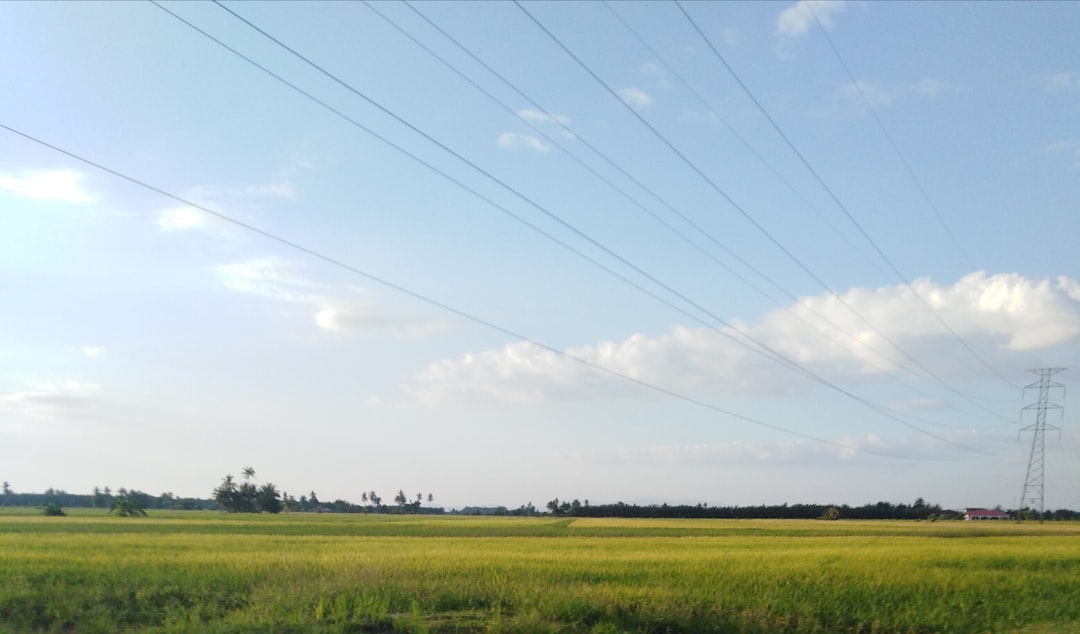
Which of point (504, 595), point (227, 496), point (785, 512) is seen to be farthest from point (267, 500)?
point (504, 595)

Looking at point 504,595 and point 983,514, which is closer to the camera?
point 504,595

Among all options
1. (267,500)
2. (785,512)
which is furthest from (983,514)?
(267,500)

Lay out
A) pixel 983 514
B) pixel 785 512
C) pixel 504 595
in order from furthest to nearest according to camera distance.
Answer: pixel 983 514
pixel 785 512
pixel 504 595

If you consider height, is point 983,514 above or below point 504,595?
below

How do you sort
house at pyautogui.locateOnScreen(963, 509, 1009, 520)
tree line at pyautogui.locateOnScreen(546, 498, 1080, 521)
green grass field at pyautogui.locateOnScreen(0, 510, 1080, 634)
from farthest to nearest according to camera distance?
house at pyautogui.locateOnScreen(963, 509, 1009, 520) → tree line at pyautogui.locateOnScreen(546, 498, 1080, 521) → green grass field at pyautogui.locateOnScreen(0, 510, 1080, 634)

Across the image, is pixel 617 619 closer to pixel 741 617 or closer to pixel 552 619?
pixel 552 619

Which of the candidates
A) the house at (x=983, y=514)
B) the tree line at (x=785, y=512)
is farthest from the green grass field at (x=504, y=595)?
the house at (x=983, y=514)

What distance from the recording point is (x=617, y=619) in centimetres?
1842

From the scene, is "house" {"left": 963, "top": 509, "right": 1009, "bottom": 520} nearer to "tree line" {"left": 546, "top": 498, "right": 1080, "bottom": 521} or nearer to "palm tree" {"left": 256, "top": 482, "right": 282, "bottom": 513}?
"tree line" {"left": 546, "top": 498, "right": 1080, "bottom": 521}

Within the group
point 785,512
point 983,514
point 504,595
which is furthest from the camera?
point 983,514

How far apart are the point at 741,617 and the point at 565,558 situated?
11.8 m

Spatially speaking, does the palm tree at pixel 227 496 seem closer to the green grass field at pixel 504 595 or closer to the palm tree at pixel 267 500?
the palm tree at pixel 267 500

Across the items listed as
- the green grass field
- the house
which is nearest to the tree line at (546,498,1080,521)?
the house

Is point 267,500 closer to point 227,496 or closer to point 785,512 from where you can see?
point 227,496
